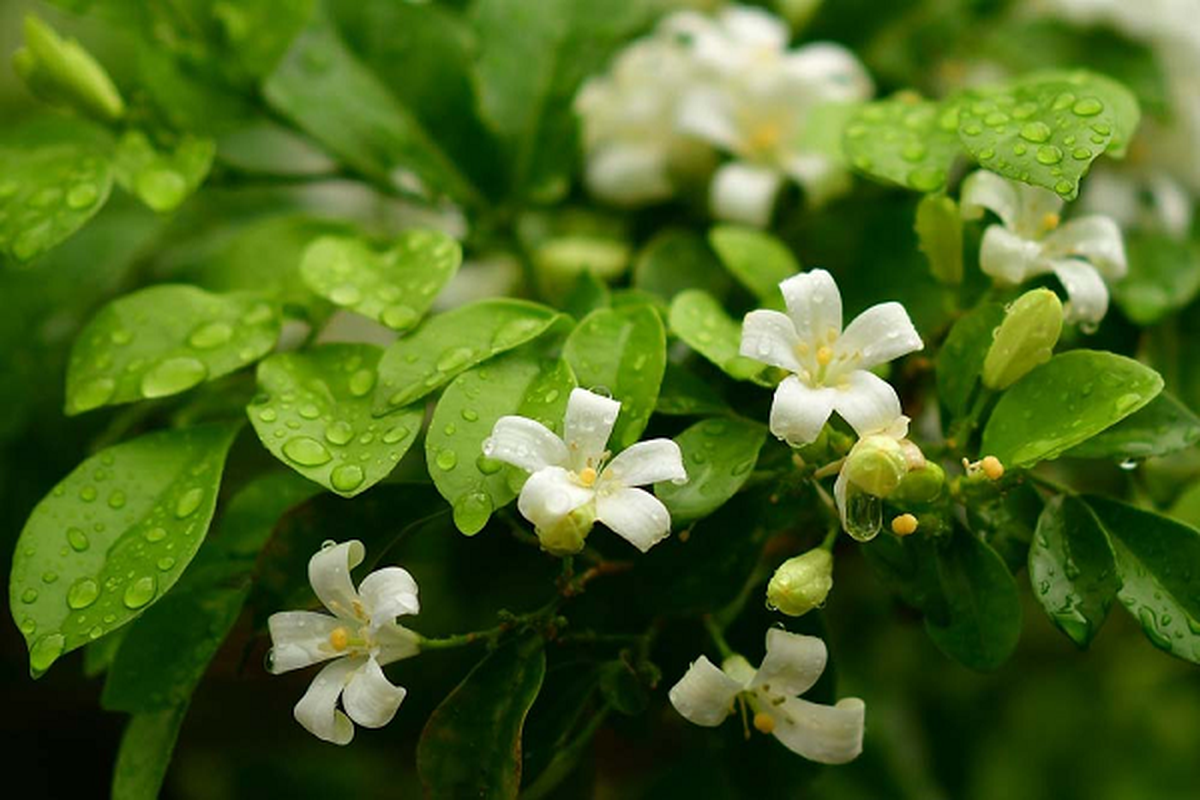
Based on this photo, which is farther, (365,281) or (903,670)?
(903,670)

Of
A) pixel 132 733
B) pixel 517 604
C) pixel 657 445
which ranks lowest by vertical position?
pixel 517 604

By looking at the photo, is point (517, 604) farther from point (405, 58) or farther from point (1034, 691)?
point (1034, 691)

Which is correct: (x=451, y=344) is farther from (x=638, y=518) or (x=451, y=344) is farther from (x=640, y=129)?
(x=640, y=129)

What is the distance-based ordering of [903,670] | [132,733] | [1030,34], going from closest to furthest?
[132,733]
[1030,34]
[903,670]

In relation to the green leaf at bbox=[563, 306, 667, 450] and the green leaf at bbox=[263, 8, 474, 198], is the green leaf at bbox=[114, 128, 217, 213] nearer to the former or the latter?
the green leaf at bbox=[263, 8, 474, 198]

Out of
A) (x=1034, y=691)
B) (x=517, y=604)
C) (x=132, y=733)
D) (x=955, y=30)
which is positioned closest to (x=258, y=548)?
(x=132, y=733)

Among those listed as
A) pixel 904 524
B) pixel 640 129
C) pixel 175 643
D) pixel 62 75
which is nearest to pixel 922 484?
pixel 904 524

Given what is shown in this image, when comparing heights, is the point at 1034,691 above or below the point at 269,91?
below
